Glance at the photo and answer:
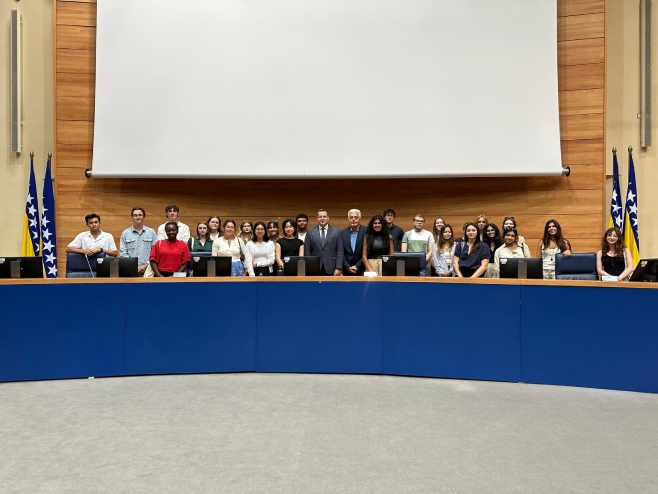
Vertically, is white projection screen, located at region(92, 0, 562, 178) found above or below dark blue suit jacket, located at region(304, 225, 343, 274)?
above

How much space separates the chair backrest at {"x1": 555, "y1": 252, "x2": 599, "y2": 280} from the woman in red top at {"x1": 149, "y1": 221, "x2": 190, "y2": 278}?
3537mm

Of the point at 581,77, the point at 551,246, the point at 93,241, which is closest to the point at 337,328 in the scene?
the point at 551,246

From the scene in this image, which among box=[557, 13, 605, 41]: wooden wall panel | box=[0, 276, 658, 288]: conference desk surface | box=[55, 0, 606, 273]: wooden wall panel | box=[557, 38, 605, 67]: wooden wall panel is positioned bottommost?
box=[0, 276, 658, 288]: conference desk surface

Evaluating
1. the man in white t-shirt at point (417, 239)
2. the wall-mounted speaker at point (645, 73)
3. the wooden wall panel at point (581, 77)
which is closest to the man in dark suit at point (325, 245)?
the man in white t-shirt at point (417, 239)

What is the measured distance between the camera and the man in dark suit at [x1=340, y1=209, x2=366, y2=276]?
6.74 metres

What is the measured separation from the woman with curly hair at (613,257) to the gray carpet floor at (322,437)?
1661 millimetres

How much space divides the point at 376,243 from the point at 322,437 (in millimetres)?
3375

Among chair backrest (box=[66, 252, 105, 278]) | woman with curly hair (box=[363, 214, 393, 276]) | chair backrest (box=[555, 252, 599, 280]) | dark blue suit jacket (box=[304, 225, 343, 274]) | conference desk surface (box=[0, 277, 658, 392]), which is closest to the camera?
conference desk surface (box=[0, 277, 658, 392])

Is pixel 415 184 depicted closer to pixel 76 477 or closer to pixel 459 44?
pixel 459 44

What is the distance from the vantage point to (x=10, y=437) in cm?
350

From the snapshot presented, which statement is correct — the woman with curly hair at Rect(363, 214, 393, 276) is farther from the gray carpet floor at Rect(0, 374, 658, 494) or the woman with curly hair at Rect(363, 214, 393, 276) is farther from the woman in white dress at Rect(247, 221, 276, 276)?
the gray carpet floor at Rect(0, 374, 658, 494)

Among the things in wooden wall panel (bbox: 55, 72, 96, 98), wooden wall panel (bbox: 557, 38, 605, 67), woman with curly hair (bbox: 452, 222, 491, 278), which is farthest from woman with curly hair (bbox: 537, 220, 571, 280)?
wooden wall panel (bbox: 55, 72, 96, 98)

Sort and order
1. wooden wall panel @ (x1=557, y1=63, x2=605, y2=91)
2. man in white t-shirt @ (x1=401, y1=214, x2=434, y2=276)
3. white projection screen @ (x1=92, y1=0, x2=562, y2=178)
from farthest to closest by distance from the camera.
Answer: wooden wall panel @ (x1=557, y1=63, x2=605, y2=91)
white projection screen @ (x1=92, y1=0, x2=562, y2=178)
man in white t-shirt @ (x1=401, y1=214, x2=434, y2=276)

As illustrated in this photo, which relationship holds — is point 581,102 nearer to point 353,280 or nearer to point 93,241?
point 353,280
